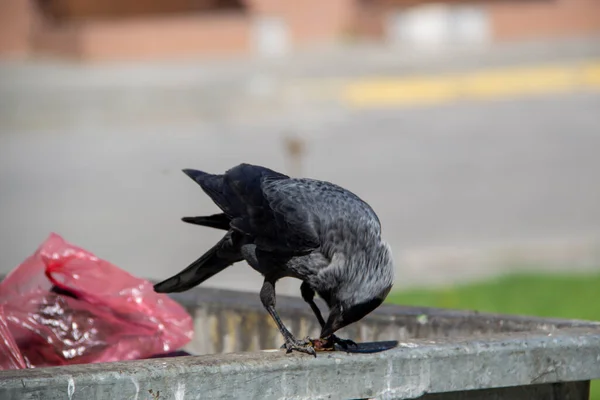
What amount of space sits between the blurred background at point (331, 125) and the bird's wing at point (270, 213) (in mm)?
3355

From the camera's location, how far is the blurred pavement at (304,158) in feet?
26.1

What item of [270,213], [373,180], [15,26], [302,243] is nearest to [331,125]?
[373,180]

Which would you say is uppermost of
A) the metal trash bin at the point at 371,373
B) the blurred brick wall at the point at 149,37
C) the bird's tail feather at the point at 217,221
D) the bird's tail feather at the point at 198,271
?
the blurred brick wall at the point at 149,37

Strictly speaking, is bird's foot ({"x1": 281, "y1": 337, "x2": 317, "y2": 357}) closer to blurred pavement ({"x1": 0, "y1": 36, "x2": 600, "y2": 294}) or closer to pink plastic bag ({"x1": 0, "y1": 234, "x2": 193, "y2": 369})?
pink plastic bag ({"x1": 0, "y1": 234, "x2": 193, "y2": 369})

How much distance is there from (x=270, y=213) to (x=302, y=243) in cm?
19

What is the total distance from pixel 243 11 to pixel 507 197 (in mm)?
9525

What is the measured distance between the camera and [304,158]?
1090cm

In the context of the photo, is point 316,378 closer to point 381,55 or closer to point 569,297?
point 569,297

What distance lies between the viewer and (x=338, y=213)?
3.05 m

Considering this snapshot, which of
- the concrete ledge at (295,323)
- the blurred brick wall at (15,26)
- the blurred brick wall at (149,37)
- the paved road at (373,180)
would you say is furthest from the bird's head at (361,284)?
the blurred brick wall at (15,26)

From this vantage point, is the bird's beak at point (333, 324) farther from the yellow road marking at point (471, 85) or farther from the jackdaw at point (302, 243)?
the yellow road marking at point (471, 85)

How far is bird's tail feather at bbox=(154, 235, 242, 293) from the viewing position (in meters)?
3.38

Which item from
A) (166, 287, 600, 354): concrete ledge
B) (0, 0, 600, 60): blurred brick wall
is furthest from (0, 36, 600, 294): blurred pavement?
(166, 287, 600, 354): concrete ledge

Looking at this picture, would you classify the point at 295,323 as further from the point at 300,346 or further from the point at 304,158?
the point at 304,158
